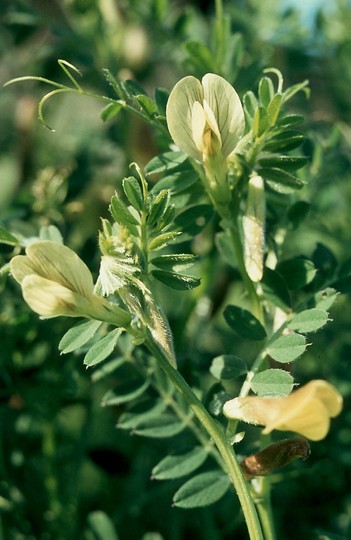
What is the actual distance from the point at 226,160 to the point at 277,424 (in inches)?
8.8

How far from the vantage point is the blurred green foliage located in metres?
0.91

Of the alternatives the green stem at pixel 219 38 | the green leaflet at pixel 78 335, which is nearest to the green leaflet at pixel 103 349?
the green leaflet at pixel 78 335

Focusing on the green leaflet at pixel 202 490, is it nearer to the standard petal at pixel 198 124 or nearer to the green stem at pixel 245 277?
the green stem at pixel 245 277

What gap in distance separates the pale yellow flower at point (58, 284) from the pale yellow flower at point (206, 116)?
12cm

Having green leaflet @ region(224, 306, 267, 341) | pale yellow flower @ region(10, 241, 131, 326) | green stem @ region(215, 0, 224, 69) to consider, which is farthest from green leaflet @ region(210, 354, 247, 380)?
green stem @ region(215, 0, 224, 69)

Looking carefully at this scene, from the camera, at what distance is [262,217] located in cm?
66

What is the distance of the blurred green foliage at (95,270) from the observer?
910mm

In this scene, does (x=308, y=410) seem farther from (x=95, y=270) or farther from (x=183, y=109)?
(x=95, y=270)

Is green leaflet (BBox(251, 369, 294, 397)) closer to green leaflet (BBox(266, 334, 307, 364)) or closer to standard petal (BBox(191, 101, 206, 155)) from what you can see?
green leaflet (BBox(266, 334, 307, 364))

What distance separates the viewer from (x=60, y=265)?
1.93 ft

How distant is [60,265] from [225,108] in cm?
17

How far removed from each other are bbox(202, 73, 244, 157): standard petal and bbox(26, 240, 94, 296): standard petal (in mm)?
147

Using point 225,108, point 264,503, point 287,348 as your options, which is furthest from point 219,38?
point 264,503

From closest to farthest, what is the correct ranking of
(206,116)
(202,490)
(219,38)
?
1. (206,116)
2. (202,490)
3. (219,38)
